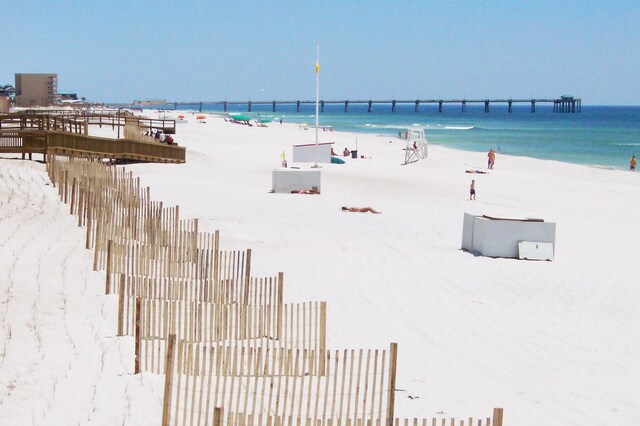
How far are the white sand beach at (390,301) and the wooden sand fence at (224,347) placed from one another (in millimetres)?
341

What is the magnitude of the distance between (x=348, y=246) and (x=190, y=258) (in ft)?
15.3

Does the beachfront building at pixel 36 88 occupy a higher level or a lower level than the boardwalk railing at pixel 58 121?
higher

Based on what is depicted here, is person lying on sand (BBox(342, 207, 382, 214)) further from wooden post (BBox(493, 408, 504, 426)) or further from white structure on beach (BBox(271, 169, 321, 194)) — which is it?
wooden post (BBox(493, 408, 504, 426))

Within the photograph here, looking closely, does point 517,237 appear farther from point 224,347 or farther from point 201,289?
point 224,347

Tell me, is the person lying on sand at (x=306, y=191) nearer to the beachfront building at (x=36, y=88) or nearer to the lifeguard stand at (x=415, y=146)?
the lifeguard stand at (x=415, y=146)

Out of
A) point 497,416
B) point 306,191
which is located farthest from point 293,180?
point 497,416

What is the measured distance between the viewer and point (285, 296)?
40.3 ft

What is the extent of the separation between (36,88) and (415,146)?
53.9 meters

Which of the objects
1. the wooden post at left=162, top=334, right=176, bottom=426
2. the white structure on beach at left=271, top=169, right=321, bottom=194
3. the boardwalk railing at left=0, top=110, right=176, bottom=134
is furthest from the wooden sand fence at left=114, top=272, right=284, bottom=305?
the boardwalk railing at left=0, top=110, right=176, bottom=134

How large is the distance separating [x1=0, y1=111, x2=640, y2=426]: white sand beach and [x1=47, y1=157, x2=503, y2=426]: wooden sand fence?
341mm

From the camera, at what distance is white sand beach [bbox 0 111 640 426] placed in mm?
8031

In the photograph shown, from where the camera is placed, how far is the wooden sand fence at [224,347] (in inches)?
282

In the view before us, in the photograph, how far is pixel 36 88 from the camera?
278 ft

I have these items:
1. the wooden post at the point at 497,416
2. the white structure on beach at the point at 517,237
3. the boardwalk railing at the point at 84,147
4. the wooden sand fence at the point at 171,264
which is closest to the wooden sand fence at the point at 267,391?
the wooden post at the point at 497,416
